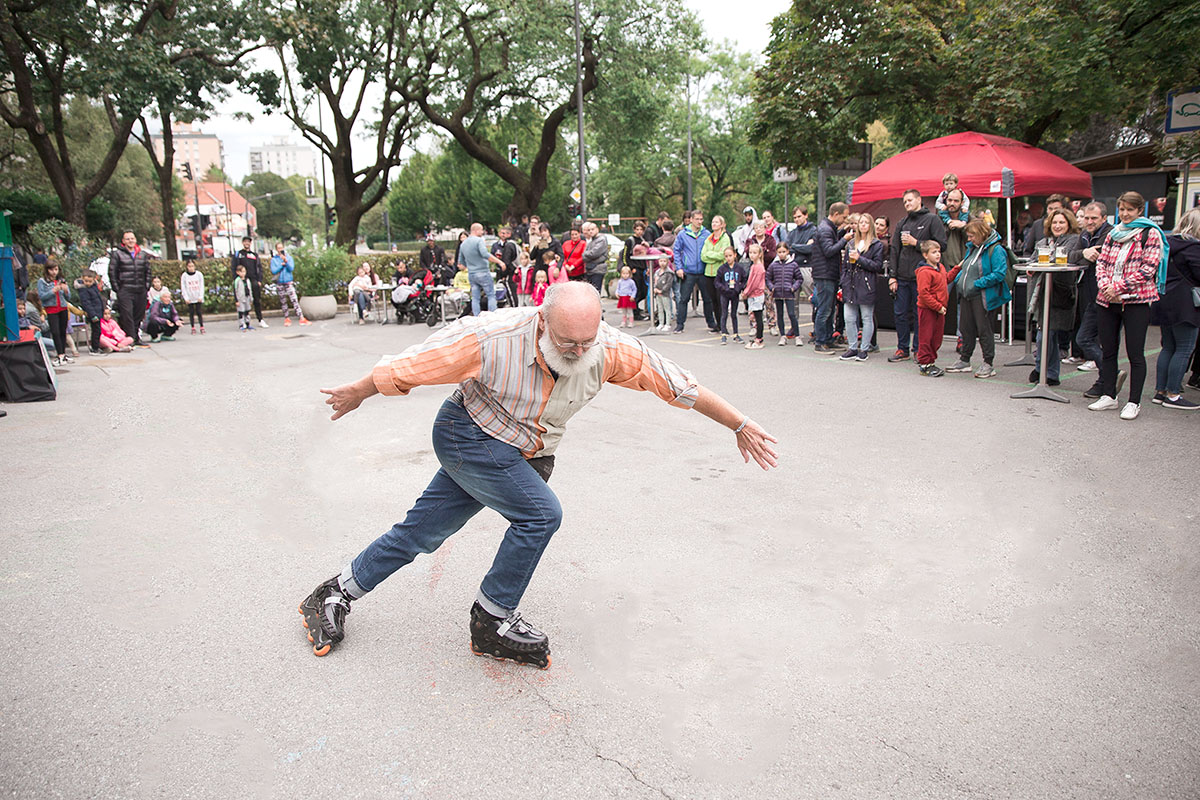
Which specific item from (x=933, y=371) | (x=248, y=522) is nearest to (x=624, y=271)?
(x=933, y=371)

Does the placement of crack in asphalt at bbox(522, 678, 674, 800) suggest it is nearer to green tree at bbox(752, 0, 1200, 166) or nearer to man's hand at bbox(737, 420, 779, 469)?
man's hand at bbox(737, 420, 779, 469)

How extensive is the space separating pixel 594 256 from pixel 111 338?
8.48 meters

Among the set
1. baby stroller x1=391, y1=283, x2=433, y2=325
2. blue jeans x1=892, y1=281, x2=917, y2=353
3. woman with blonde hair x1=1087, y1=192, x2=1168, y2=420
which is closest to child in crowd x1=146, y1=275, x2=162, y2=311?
baby stroller x1=391, y1=283, x2=433, y2=325

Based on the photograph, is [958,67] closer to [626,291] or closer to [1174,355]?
[626,291]

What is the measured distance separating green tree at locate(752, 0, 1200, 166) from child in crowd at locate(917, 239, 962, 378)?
5.58 meters

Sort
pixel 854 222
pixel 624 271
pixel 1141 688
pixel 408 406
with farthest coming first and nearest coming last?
pixel 624 271 < pixel 854 222 < pixel 408 406 < pixel 1141 688

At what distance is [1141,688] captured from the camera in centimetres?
333

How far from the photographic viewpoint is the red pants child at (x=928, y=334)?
984cm

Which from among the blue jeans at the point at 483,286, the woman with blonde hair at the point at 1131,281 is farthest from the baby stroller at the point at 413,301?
the woman with blonde hair at the point at 1131,281

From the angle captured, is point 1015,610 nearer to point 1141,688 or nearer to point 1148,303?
point 1141,688

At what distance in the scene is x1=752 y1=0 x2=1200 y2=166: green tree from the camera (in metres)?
13.4

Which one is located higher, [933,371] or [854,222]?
[854,222]

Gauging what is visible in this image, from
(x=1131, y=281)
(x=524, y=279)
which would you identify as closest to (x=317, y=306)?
(x=524, y=279)

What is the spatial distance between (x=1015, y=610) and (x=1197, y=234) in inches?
208
